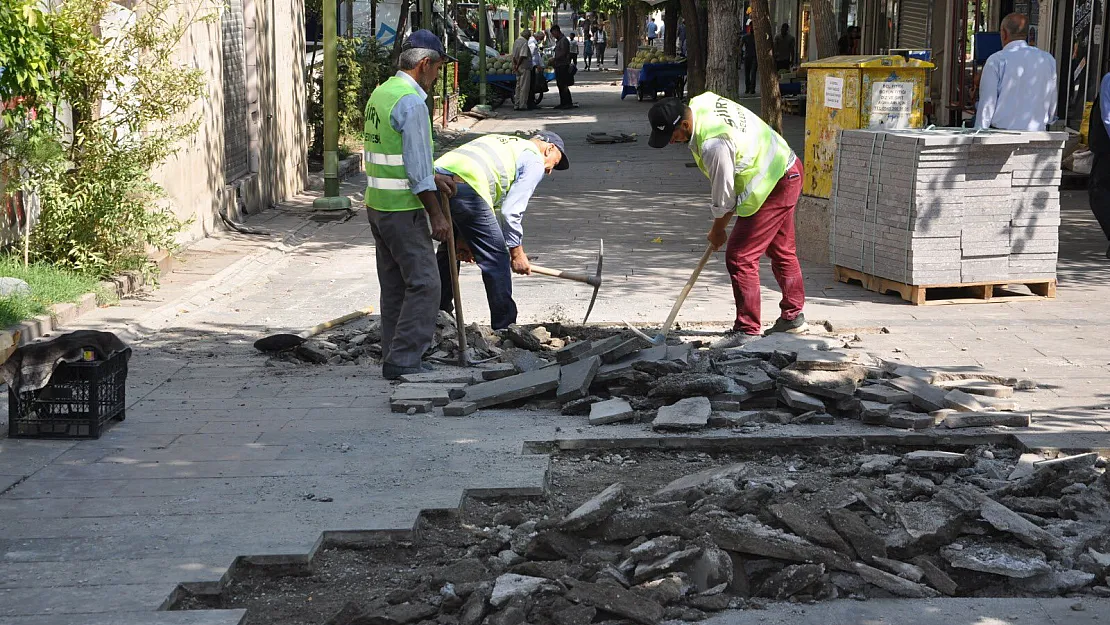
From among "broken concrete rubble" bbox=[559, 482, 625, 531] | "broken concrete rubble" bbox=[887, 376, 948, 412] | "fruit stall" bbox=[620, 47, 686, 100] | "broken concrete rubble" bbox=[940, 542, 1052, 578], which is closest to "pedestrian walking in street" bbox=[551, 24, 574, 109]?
"fruit stall" bbox=[620, 47, 686, 100]

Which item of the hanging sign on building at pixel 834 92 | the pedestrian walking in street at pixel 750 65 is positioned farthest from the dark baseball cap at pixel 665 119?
the pedestrian walking in street at pixel 750 65

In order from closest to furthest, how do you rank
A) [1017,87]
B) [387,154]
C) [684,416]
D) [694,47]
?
[684,416] → [387,154] → [1017,87] → [694,47]

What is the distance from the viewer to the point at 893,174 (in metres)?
9.32

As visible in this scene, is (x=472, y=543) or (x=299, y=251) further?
(x=299, y=251)

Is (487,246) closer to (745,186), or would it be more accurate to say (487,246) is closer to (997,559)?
(745,186)

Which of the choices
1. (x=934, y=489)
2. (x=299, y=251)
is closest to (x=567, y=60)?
(x=299, y=251)

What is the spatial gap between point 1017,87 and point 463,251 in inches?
203

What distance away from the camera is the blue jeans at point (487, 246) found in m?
7.93

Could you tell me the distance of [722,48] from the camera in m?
17.9

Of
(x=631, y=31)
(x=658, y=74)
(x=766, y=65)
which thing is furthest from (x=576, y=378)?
(x=631, y=31)

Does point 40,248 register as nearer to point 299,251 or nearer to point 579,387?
point 299,251

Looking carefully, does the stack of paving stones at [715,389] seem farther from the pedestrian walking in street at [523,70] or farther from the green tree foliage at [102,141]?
the pedestrian walking in street at [523,70]

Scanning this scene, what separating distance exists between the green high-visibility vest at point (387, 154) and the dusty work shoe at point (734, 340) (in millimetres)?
2039

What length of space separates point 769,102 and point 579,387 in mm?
9787
